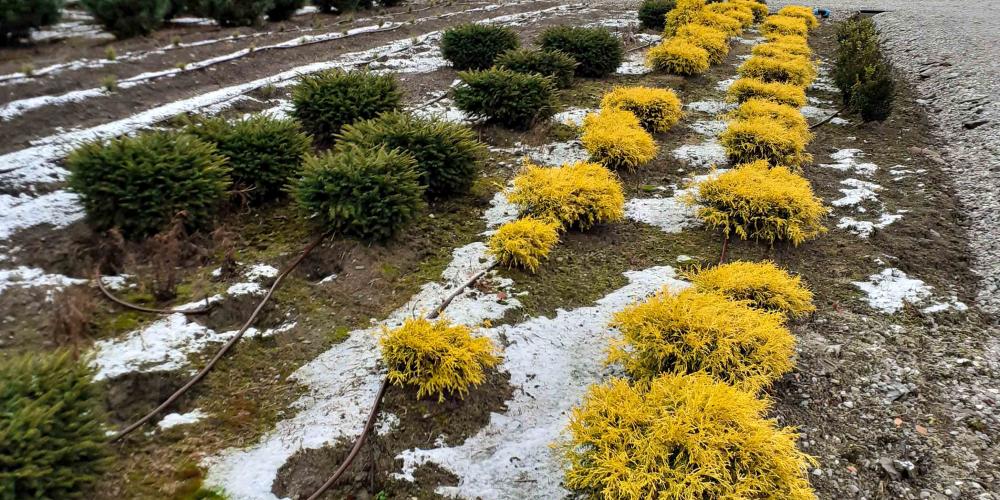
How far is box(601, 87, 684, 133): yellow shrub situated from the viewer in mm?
7586

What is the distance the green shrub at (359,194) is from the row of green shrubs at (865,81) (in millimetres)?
7232

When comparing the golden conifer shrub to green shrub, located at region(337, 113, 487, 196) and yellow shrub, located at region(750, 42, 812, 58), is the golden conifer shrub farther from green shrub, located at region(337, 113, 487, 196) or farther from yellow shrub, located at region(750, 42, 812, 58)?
yellow shrub, located at region(750, 42, 812, 58)

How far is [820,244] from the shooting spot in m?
5.32

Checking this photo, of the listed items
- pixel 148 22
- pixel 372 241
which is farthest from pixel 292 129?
pixel 148 22

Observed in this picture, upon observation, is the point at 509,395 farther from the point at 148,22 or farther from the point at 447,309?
the point at 148,22

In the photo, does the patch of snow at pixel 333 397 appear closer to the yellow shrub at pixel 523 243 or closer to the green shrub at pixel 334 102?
the yellow shrub at pixel 523 243

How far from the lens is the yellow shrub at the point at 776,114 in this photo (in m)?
7.35

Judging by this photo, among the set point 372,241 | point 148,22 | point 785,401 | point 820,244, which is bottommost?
point 785,401

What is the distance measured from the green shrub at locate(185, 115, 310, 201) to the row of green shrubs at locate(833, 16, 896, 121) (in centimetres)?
805

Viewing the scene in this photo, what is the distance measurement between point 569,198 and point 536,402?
2360 millimetres

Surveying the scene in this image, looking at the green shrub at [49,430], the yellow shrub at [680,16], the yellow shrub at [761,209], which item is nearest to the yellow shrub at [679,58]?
the yellow shrub at [680,16]

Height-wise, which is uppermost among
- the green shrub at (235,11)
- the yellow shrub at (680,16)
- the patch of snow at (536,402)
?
the green shrub at (235,11)

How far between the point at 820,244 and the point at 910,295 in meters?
0.99

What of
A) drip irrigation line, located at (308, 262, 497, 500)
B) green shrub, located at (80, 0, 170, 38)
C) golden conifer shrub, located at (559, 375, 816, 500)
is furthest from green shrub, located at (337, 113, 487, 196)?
green shrub, located at (80, 0, 170, 38)
